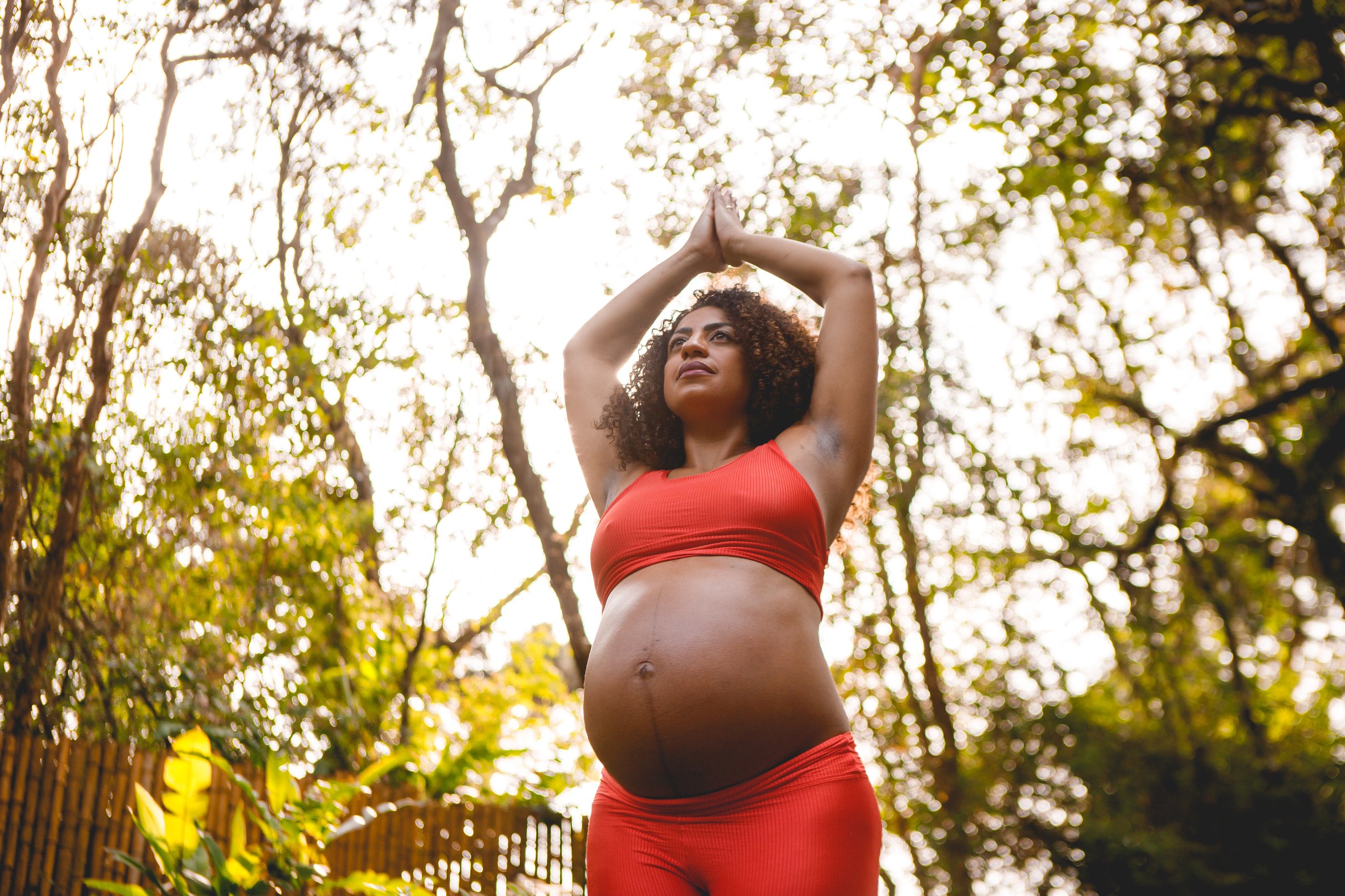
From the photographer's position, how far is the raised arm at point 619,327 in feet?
7.39

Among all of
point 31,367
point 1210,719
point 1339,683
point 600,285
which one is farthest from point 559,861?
point 1339,683

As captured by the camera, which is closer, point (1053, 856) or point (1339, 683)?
point (1053, 856)

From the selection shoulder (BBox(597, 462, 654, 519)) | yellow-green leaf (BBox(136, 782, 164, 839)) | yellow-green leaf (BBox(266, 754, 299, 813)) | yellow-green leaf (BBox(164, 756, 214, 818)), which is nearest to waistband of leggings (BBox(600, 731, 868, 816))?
shoulder (BBox(597, 462, 654, 519))

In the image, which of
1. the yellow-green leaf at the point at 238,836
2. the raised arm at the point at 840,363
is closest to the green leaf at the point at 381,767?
the yellow-green leaf at the point at 238,836

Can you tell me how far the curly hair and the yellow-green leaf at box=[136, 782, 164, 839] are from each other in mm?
1773

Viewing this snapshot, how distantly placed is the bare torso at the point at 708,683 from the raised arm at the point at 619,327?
0.58 metres

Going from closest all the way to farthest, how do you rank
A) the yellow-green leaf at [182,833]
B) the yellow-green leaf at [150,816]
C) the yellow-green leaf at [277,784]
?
the yellow-green leaf at [150,816]
the yellow-green leaf at [182,833]
the yellow-green leaf at [277,784]

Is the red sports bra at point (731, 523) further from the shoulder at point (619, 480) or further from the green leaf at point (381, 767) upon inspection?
the green leaf at point (381, 767)

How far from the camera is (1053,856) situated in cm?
663

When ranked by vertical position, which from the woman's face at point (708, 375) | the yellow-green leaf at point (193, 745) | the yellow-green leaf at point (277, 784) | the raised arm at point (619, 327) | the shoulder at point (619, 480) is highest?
the raised arm at point (619, 327)

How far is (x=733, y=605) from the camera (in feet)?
5.34

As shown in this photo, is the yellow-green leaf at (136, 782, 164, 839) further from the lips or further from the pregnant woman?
the lips

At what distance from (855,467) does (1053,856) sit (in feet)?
19.3

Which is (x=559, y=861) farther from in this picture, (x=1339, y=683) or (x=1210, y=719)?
(x=1339, y=683)
